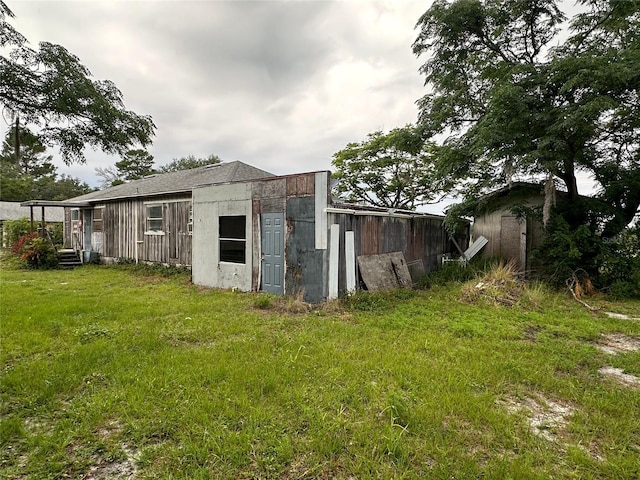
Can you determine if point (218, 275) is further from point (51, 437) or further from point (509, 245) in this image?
point (509, 245)

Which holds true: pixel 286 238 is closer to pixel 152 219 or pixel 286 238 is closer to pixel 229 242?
pixel 229 242

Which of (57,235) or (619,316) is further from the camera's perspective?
(57,235)

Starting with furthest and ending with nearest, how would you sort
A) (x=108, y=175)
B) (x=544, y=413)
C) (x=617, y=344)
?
(x=108, y=175) < (x=617, y=344) < (x=544, y=413)

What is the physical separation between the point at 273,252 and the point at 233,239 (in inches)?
60.9

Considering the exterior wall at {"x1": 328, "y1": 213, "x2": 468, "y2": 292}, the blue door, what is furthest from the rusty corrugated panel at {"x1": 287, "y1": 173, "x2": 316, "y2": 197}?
the exterior wall at {"x1": 328, "y1": 213, "x2": 468, "y2": 292}

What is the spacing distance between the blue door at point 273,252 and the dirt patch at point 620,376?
5.62 meters

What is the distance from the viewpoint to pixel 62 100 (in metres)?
3.23

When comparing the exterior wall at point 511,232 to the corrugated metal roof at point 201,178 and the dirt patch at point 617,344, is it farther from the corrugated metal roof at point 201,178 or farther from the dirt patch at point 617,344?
the corrugated metal roof at point 201,178

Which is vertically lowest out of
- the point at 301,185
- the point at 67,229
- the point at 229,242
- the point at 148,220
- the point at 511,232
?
the point at 229,242

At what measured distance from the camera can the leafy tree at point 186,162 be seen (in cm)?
3572

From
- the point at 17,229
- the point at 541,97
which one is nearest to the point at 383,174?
the point at 541,97

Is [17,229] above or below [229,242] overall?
above

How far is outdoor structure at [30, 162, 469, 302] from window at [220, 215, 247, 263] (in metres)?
0.03

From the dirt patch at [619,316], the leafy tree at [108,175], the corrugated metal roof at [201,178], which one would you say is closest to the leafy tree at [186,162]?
the leafy tree at [108,175]
